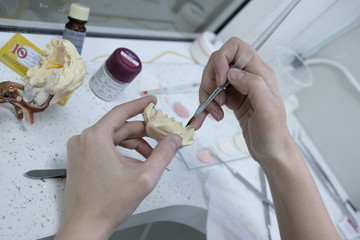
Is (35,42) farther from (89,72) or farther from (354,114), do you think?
(354,114)

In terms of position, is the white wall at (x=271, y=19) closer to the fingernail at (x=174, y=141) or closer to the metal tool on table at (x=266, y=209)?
the metal tool on table at (x=266, y=209)

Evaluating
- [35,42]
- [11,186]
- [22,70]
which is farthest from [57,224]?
[35,42]

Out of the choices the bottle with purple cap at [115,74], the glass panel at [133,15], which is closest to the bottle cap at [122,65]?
the bottle with purple cap at [115,74]

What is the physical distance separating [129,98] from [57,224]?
1.25ft

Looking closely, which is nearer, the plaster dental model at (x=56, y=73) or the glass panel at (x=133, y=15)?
the plaster dental model at (x=56, y=73)

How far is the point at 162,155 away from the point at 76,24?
1.27ft

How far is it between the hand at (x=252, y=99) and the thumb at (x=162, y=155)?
179 mm

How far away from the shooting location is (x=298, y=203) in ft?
1.87

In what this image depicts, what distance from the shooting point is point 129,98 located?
77 cm

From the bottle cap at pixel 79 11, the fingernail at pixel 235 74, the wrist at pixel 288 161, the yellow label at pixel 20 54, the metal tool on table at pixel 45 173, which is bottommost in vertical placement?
the metal tool on table at pixel 45 173

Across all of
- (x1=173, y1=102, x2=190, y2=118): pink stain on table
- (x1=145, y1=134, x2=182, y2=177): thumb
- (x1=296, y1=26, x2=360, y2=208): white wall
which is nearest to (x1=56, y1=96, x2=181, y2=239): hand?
(x1=145, y1=134, x2=182, y2=177): thumb

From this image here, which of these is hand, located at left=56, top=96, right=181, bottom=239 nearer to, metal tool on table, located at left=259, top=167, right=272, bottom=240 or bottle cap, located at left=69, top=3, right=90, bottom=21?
bottle cap, located at left=69, top=3, right=90, bottom=21

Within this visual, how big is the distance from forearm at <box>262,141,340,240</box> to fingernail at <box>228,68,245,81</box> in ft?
0.58

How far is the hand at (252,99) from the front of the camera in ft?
1.83
